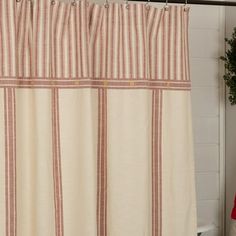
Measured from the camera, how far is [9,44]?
3.49 feet

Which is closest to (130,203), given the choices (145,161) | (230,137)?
(145,161)

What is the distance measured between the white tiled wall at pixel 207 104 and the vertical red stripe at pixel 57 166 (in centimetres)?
76

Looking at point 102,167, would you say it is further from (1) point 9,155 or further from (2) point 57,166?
(1) point 9,155

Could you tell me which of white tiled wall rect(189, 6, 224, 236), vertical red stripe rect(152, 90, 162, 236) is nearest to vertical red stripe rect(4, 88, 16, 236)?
vertical red stripe rect(152, 90, 162, 236)

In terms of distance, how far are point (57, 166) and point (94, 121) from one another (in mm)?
177

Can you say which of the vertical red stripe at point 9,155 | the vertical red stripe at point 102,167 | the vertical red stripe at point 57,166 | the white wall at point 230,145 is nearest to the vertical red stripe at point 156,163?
the vertical red stripe at point 102,167

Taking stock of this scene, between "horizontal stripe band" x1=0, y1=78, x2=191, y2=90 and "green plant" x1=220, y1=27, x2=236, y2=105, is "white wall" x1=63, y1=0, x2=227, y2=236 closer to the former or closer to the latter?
"green plant" x1=220, y1=27, x2=236, y2=105

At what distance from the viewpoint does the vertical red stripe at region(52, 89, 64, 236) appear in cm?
111

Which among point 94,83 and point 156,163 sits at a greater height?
point 94,83

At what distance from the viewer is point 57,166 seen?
111 cm

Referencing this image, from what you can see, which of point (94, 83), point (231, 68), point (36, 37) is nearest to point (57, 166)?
point (94, 83)

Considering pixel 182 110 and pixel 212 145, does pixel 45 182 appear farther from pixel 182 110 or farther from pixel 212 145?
pixel 212 145

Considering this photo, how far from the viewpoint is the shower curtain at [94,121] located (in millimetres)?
1095

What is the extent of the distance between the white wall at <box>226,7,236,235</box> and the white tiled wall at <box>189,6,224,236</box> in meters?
0.04
